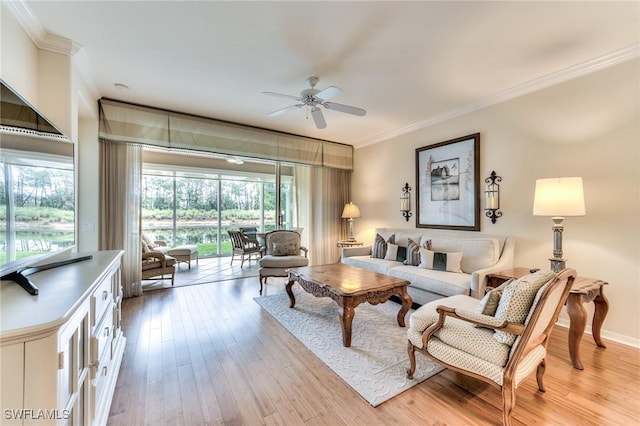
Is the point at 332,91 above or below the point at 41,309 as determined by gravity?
above

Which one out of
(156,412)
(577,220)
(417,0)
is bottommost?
(156,412)

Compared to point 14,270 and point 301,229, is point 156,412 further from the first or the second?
point 301,229

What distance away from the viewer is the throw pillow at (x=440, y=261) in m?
3.54

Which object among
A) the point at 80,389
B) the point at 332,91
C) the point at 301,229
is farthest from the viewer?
the point at 301,229

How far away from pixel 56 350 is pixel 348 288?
219 centimetres

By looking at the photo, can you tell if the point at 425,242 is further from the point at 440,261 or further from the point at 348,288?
the point at 348,288

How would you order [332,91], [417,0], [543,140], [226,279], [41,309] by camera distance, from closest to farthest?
[41,309], [417,0], [332,91], [543,140], [226,279]

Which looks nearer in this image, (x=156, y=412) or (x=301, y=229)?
(x=156, y=412)

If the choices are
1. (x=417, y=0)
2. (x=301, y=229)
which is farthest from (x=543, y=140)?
(x=301, y=229)

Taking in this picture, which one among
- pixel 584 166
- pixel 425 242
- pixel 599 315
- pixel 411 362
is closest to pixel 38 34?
pixel 411 362

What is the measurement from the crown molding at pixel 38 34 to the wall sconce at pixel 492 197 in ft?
15.8

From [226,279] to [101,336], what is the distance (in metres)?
3.57

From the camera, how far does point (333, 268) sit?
3670 millimetres

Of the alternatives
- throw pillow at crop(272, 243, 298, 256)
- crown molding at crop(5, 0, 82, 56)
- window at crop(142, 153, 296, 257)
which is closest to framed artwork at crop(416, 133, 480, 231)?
throw pillow at crop(272, 243, 298, 256)
